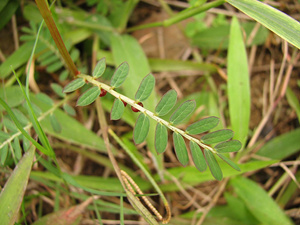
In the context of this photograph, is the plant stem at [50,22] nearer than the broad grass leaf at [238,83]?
Yes

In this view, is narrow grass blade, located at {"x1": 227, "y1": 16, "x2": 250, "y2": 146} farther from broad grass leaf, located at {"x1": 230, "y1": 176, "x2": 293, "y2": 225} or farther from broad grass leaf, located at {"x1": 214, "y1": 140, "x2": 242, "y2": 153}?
broad grass leaf, located at {"x1": 214, "y1": 140, "x2": 242, "y2": 153}

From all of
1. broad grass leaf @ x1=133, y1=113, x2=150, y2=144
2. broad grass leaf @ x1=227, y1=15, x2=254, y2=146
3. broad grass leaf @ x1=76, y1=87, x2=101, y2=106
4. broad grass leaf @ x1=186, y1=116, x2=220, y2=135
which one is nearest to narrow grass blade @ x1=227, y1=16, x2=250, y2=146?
broad grass leaf @ x1=227, y1=15, x2=254, y2=146

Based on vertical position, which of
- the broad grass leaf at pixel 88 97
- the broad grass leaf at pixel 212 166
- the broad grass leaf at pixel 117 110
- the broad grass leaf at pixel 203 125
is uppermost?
the broad grass leaf at pixel 88 97

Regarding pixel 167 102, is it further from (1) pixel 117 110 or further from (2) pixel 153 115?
(1) pixel 117 110

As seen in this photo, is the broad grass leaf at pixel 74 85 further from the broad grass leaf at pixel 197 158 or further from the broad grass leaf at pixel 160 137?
the broad grass leaf at pixel 197 158

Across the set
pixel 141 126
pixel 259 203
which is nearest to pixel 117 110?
pixel 141 126

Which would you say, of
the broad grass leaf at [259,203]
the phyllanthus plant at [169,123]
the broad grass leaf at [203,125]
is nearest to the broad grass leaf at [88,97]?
the phyllanthus plant at [169,123]
